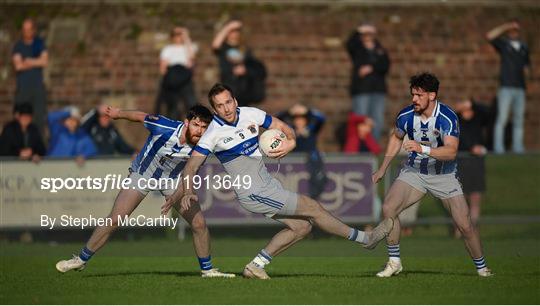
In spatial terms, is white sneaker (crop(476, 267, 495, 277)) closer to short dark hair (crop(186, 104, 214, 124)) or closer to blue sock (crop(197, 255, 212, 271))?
blue sock (crop(197, 255, 212, 271))

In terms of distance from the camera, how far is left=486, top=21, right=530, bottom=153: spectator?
80.7 ft

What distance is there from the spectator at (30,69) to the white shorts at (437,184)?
1003 cm

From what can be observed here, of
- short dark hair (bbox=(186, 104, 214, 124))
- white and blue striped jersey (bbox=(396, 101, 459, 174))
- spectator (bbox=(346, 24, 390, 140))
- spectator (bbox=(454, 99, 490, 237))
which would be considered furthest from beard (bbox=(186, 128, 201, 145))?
spectator (bbox=(346, 24, 390, 140))


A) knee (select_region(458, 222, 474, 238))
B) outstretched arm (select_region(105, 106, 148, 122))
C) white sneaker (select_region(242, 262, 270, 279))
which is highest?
outstretched arm (select_region(105, 106, 148, 122))

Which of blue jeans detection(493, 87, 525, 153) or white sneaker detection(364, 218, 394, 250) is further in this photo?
blue jeans detection(493, 87, 525, 153)

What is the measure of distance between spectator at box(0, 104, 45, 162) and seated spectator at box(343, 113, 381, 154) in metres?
5.33

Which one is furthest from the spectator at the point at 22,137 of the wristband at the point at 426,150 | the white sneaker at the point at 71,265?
the wristband at the point at 426,150

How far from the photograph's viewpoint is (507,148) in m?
26.2

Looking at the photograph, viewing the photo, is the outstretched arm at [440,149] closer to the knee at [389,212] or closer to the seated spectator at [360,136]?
the knee at [389,212]

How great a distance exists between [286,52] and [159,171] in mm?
11168

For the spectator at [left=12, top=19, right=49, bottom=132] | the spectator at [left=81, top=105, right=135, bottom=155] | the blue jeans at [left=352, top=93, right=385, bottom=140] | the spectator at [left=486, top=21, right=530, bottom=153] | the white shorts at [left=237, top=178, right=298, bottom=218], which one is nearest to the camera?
the white shorts at [left=237, top=178, right=298, bottom=218]

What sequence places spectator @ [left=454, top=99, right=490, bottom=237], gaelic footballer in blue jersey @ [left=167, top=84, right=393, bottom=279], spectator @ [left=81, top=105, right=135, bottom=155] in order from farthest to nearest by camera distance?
1. spectator @ [left=81, top=105, right=135, bottom=155]
2. spectator @ [left=454, top=99, right=490, bottom=237]
3. gaelic footballer in blue jersey @ [left=167, top=84, right=393, bottom=279]

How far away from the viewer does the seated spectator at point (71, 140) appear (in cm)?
2273

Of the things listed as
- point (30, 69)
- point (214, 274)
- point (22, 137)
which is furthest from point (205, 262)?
point (30, 69)
